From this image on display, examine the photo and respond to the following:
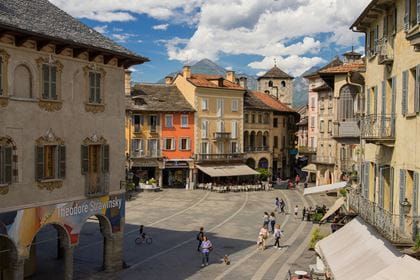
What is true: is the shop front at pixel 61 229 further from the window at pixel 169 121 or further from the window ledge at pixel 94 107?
the window at pixel 169 121

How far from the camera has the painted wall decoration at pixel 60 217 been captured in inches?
781

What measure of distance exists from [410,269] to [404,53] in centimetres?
694

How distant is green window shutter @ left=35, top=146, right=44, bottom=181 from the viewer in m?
20.9

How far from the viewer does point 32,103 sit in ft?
68.2

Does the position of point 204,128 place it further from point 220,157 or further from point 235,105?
point 235,105

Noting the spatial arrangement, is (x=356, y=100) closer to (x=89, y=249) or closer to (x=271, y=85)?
(x=89, y=249)

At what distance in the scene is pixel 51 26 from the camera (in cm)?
2172

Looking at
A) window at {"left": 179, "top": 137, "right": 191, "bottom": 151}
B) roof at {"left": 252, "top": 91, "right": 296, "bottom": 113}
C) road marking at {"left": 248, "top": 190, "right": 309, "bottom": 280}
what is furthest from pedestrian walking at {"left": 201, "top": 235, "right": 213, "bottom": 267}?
roof at {"left": 252, "top": 91, "right": 296, "bottom": 113}

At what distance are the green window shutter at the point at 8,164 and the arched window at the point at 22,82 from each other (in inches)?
88.0

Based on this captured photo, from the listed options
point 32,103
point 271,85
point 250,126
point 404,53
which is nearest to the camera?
point 404,53

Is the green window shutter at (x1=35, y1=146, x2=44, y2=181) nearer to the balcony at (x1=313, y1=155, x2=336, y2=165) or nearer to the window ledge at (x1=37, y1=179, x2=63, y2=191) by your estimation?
the window ledge at (x1=37, y1=179, x2=63, y2=191)

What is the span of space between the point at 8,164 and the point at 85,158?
4.48 metres

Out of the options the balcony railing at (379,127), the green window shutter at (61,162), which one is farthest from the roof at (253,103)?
the balcony railing at (379,127)

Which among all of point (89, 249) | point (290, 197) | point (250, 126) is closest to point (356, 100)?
point (89, 249)
